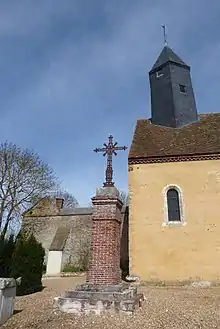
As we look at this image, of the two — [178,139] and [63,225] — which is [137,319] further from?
[63,225]

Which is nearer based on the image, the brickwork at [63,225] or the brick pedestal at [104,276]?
the brick pedestal at [104,276]

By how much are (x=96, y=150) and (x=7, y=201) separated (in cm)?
1428

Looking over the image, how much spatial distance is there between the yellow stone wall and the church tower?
397 centimetres

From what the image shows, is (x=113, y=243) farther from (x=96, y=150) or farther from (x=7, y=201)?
(x=7, y=201)

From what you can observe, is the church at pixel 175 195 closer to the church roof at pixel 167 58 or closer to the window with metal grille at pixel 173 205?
the window with metal grille at pixel 173 205

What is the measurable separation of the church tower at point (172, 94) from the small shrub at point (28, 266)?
395 inches

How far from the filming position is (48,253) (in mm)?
23250

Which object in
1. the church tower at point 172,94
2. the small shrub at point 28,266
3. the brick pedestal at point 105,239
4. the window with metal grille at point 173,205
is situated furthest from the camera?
the church tower at point 172,94

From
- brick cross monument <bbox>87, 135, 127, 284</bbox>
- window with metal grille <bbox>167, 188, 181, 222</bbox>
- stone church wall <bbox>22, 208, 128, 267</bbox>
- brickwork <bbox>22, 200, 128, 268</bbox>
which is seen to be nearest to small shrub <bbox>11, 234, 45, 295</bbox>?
brick cross monument <bbox>87, 135, 127, 284</bbox>

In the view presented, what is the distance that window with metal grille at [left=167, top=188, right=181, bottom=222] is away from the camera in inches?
519

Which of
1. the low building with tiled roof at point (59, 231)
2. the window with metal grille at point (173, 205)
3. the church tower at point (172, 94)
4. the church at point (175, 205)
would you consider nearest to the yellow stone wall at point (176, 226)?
the church at point (175, 205)

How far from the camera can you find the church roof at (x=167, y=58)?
60.5 feet

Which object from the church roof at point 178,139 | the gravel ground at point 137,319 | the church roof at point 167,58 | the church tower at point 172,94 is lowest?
the gravel ground at point 137,319

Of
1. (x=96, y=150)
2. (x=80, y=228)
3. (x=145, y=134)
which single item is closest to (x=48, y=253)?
(x=80, y=228)
